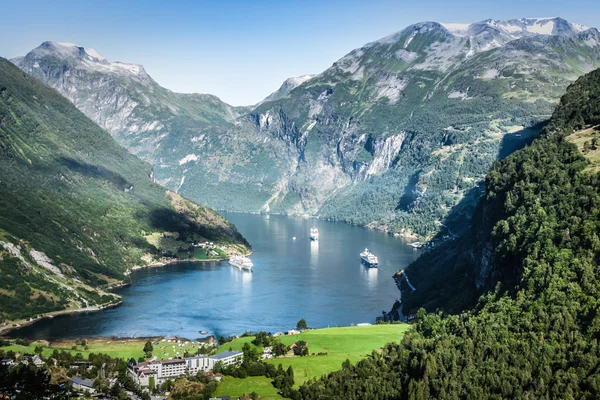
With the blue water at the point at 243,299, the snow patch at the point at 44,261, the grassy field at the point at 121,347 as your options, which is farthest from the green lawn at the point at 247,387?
the snow patch at the point at 44,261

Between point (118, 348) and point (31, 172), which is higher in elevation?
point (31, 172)

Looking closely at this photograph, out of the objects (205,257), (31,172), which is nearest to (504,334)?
(205,257)

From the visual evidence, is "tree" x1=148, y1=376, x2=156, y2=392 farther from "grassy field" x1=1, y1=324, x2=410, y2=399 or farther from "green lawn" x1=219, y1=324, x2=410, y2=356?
"green lawn" x1=219, y1=324, x2=410, y2=356

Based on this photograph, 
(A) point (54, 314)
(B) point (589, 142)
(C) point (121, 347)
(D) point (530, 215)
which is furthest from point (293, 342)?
(B) point (589, 142)

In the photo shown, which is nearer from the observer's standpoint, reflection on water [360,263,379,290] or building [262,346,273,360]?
building [262,346,273,360]

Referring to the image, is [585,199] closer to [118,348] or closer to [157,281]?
[118,348]

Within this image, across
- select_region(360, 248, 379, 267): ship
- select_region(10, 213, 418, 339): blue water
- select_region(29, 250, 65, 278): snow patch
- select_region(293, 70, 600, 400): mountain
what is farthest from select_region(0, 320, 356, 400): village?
select_region(360, 248, 379, 267): ship

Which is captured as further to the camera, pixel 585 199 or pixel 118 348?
pixel 118 348
